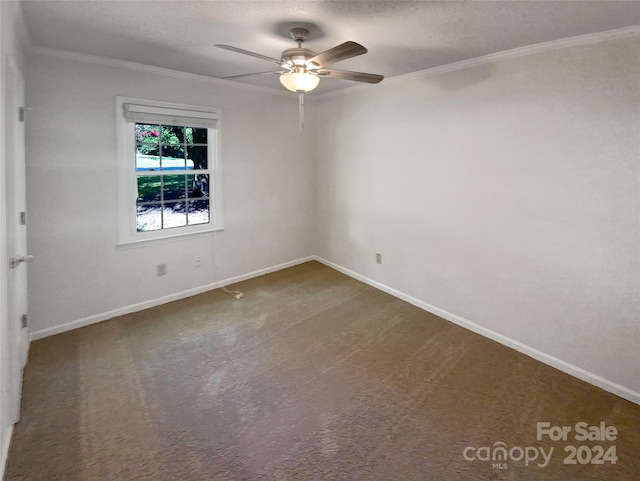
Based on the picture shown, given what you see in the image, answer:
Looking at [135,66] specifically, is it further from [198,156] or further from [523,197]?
[523,197]

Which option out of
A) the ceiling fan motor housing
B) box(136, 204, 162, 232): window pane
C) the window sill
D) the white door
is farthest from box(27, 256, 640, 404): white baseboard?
the ceiling fan motor housing

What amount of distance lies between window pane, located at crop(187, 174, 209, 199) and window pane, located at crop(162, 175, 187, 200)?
0.06 meters

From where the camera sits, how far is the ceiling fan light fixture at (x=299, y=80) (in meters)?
2.26

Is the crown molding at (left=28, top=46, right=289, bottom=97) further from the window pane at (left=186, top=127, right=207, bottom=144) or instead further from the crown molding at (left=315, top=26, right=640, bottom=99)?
the crown molding at (left=315, top=26, right=640, bottom=99)

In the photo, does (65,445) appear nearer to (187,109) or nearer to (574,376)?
(187,109)

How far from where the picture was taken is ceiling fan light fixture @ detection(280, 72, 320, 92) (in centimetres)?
226

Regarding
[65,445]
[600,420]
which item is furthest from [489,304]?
[65,445]

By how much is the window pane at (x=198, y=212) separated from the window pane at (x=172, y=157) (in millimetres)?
436

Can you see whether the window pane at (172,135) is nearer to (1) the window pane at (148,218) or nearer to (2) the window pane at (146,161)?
(2) the window pane at (146,161)

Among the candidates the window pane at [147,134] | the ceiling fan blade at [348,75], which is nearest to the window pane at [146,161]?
the window pane at [147,134]

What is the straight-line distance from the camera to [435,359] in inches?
110

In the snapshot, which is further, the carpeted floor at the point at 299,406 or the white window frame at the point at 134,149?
the white window frame at the point at 134,149

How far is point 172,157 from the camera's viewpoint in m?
3.74

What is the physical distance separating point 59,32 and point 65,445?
2749 millimetres
